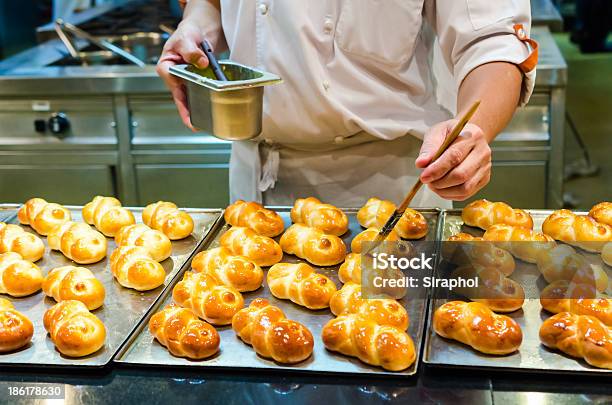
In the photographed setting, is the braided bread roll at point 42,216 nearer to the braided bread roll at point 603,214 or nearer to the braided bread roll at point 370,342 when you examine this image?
the braided bread roll at point 370,342

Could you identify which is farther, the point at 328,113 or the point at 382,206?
the point at 328,113

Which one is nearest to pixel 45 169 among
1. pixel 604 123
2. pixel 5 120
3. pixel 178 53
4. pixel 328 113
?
pixel 5 120

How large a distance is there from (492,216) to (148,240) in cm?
82

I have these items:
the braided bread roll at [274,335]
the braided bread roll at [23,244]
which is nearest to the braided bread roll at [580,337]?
the braided bread roll at [274,335]

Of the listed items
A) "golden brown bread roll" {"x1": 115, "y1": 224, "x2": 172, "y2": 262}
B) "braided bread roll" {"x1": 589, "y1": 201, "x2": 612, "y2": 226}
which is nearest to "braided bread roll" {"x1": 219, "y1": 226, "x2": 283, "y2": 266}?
"golden brown bread roll" {"x1": 115, "y1": 224, "x2": 172, "y2": 262}

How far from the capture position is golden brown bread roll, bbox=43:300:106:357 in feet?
4.84

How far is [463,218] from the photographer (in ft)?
6.64

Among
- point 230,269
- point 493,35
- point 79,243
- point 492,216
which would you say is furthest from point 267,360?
point 493,35

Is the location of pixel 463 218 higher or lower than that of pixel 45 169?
higher

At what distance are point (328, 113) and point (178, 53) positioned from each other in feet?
1.43

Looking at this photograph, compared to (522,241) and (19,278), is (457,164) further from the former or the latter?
(19,278)

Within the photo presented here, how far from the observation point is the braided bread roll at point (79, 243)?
189cm

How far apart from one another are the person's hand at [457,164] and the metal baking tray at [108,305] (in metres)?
0.63

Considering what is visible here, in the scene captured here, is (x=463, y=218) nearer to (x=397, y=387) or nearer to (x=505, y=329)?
(x=505, y=329)
